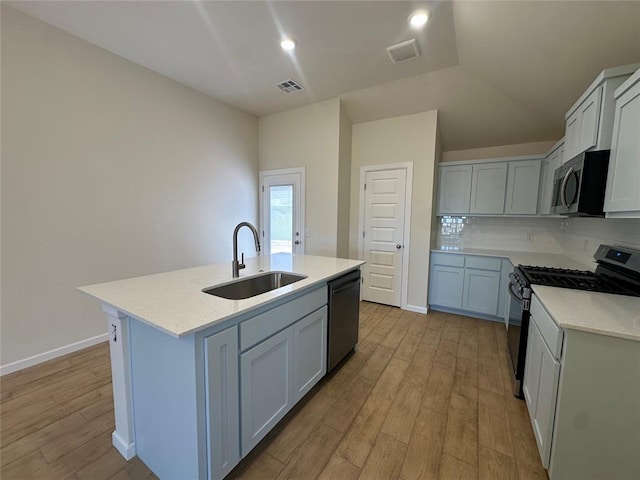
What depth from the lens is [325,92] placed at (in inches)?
135

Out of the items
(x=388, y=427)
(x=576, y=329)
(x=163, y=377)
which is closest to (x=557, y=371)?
(x=576, y=329)

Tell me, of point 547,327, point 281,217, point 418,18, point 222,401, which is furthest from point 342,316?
point 418,18

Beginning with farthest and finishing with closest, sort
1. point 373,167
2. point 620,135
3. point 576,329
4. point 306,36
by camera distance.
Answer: point 373,167, point 306,36, point 620,135, point 576,329

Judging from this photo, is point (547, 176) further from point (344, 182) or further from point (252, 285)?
point (252, 285)

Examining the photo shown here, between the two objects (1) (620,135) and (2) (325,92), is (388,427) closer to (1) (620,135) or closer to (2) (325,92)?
(1) (620,135)

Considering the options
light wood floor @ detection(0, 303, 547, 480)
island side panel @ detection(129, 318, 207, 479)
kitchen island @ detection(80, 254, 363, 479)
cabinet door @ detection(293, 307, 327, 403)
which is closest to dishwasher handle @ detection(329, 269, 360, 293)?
cabinet door @ detection(293, 307, 327, 403)

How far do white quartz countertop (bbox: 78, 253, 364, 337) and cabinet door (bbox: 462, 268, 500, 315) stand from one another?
214 centimetres

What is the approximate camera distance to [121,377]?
140 cm

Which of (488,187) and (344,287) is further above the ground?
(488,187)

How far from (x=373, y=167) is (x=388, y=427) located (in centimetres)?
319

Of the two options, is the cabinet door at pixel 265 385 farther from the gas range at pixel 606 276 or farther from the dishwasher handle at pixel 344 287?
the gas range at pixel 606 276

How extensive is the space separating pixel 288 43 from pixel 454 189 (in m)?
2.86

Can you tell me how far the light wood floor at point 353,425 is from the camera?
4.63 ft

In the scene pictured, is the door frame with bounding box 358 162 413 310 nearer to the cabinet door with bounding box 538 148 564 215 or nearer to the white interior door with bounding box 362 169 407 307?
the white interior door with bounding box 362 169 407 307
